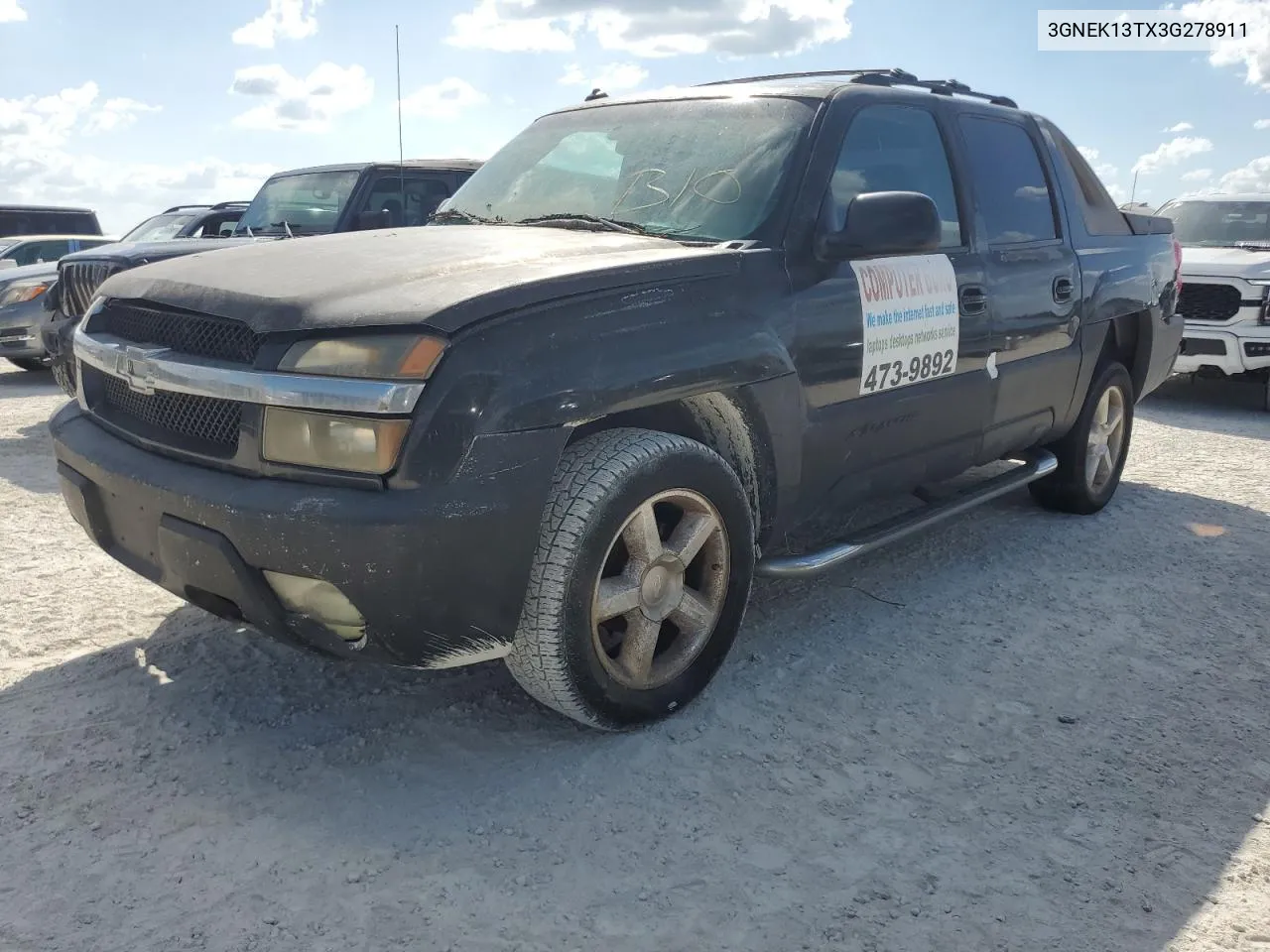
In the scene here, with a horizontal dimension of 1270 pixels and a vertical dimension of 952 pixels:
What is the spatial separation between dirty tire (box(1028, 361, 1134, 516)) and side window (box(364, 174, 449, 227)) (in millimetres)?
4569

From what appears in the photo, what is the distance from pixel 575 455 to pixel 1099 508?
11.9 feet

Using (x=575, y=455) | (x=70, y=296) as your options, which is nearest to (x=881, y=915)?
(x=575, y=455)

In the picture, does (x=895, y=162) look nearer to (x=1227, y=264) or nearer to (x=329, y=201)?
(x=329, y=201)

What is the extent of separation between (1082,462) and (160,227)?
8.80m

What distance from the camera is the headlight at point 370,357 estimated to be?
7.76 feet

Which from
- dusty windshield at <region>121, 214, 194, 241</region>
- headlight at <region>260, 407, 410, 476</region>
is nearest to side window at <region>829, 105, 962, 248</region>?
headlight at <region>260, 407, 410, 476</region>

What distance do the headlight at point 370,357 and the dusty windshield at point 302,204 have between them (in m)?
5.41

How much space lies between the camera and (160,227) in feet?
33.8

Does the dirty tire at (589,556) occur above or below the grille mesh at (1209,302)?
below

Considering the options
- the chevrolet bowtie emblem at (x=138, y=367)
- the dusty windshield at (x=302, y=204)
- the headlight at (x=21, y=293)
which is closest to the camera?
the chevrolet bowtie emblem at (x=138, y=367)

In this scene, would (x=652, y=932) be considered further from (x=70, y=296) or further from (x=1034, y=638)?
(x=70, y=296)

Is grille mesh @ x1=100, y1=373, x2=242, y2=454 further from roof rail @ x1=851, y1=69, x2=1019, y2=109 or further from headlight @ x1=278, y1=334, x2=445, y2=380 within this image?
roof rail @ x1=851, y1=69, x2=1019, y2=109

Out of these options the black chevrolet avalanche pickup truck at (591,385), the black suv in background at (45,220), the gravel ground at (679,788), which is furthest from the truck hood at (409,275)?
the black suv in background at (45,220)

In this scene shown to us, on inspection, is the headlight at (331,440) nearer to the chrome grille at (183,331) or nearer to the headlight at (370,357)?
the headlight at (370,357)
